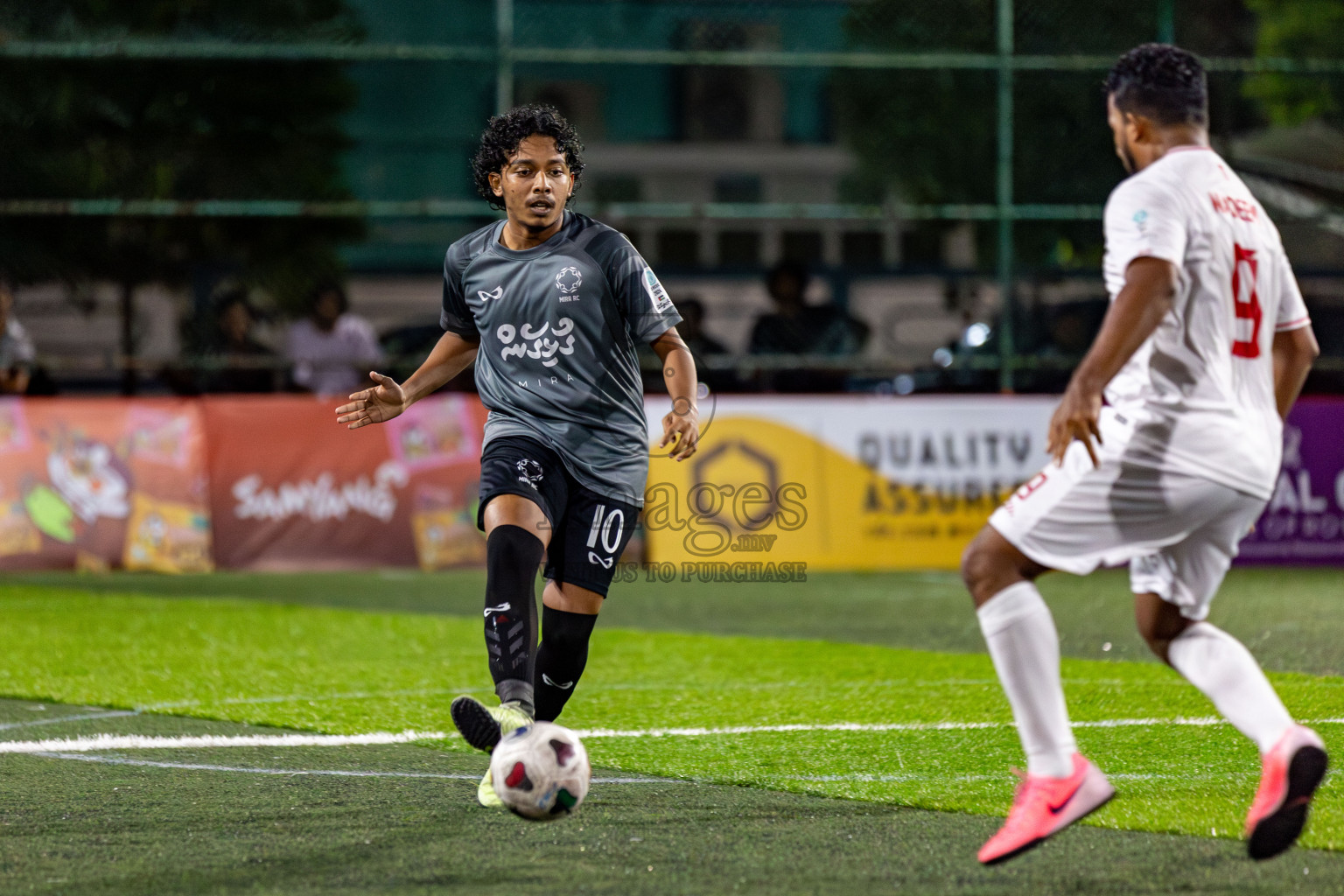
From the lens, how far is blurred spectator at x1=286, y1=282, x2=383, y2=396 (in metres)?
15.2

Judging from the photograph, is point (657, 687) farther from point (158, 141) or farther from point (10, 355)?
point (158, 141)

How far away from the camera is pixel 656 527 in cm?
1406

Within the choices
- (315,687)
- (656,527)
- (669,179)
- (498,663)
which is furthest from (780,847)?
(669,179)

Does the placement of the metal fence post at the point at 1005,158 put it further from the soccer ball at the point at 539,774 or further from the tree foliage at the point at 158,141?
the soccer ball at the point at 539,774

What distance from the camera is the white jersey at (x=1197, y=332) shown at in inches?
178

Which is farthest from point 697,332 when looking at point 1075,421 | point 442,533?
point 1075,421

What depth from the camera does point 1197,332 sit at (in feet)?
15.0

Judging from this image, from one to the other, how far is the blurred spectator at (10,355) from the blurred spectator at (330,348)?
2.05 metres

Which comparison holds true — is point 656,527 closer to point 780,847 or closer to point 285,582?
point 285,582

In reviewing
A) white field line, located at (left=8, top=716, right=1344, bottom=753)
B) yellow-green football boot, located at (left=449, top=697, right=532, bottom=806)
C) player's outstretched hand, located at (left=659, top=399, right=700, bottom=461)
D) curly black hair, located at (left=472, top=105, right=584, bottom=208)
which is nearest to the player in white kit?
player's outstretched hand, located at (left=659, top=399, right=700, bottom=461)

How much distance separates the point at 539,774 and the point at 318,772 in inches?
63.6

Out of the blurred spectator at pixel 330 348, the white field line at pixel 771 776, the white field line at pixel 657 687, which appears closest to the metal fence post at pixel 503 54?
the blurred spectator at pixel 330 348

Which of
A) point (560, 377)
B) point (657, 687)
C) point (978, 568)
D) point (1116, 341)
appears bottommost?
point (657, 687)

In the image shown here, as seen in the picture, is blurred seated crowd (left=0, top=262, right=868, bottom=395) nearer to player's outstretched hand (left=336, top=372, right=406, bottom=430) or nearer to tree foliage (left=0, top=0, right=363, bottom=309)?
tree foliage (left=0, top=0, right=363, bottom=309)
